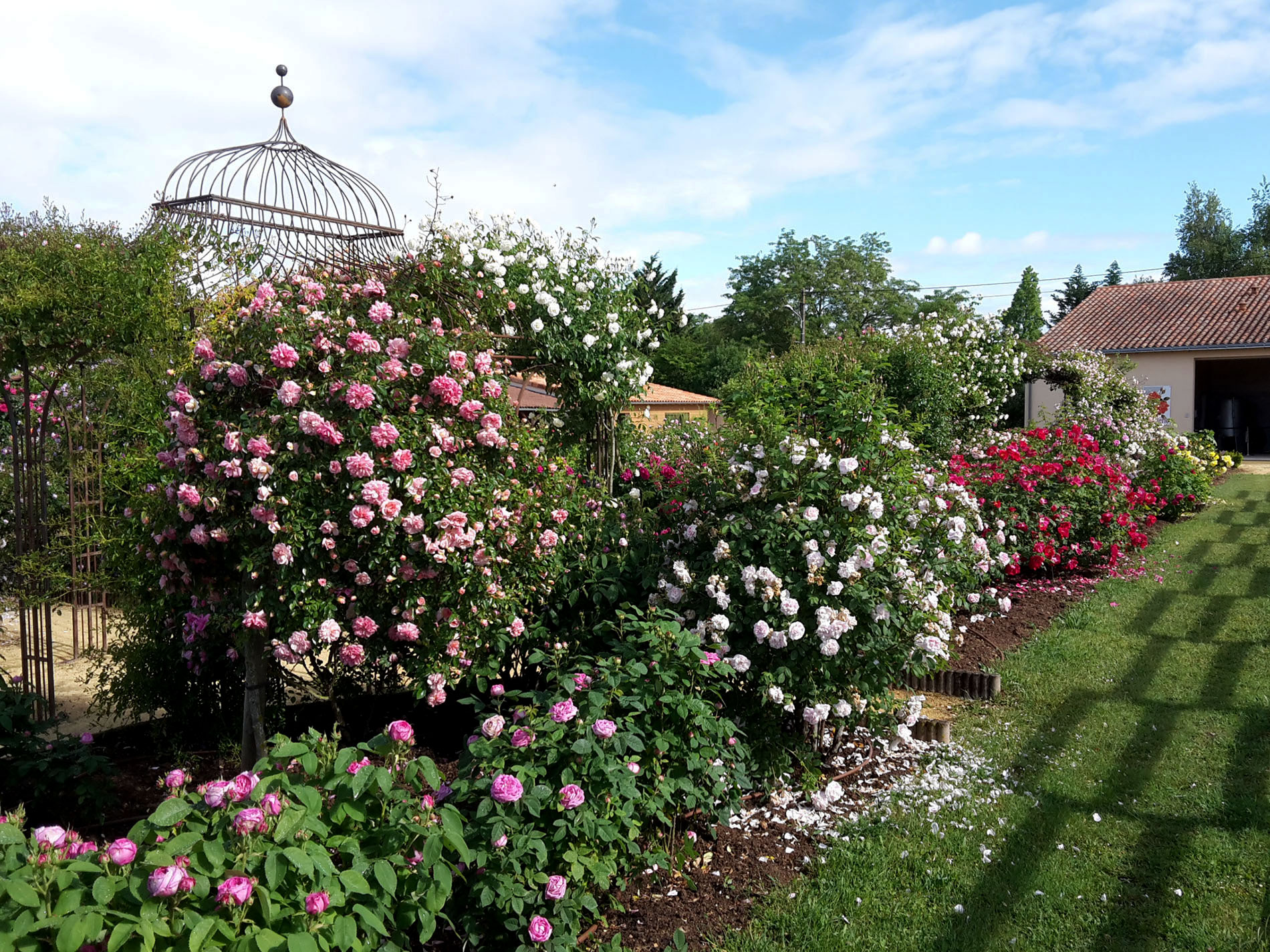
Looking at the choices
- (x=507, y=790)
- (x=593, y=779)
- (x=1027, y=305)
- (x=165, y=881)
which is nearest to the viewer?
(x=165, y=881)

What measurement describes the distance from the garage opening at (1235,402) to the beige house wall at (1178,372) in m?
1.10

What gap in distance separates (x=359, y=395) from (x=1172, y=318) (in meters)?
25.5

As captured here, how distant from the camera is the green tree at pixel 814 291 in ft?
133

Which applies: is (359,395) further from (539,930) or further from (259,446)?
(539,930)

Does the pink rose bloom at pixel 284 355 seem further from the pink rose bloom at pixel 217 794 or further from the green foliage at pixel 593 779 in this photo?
the pink rose bloom at pixel 217 794

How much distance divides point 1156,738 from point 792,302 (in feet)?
124

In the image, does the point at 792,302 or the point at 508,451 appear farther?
the point at 792,302

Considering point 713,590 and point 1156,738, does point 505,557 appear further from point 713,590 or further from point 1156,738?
point 1156,738

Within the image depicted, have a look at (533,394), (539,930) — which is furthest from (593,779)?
(533,394)

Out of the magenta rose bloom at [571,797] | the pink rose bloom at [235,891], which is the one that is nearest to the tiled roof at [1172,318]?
the magenta rose bloom at [571,797]

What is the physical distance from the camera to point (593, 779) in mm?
2686

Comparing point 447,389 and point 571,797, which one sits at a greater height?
point 447,389

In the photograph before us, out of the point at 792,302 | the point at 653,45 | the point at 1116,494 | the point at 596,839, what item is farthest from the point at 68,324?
the point at 792,302

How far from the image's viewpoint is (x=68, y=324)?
404 centimetres
